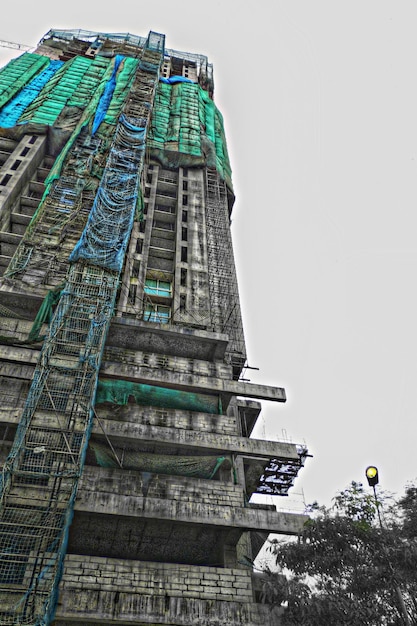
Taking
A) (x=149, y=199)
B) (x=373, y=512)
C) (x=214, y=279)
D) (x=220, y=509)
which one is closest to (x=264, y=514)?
(x=220, y=509)

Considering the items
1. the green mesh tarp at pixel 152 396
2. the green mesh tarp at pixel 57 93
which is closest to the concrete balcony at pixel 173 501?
the green mesh tarp at pixel 152 396

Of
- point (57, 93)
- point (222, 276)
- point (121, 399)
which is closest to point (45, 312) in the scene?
point (121, 399)

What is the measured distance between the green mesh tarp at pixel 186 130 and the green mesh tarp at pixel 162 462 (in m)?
28.2

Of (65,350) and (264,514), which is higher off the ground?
(65,350)

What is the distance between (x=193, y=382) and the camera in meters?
22.2

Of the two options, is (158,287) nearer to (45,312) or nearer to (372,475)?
(45,312)

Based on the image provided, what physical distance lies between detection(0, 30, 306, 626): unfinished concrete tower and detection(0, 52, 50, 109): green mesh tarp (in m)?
2.71

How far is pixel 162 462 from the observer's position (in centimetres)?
1941

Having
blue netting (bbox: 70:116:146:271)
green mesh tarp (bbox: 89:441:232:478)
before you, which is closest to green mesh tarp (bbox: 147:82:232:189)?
blue netting (bbox: 70:116:146:271)

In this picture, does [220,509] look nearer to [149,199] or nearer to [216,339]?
[216,339]

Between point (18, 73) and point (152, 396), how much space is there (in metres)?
39.3

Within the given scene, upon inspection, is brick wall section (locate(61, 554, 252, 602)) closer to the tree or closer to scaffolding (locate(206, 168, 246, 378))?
the tree

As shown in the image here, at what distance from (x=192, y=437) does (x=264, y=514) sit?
14.1ft

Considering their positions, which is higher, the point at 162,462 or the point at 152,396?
the point at 152,396
